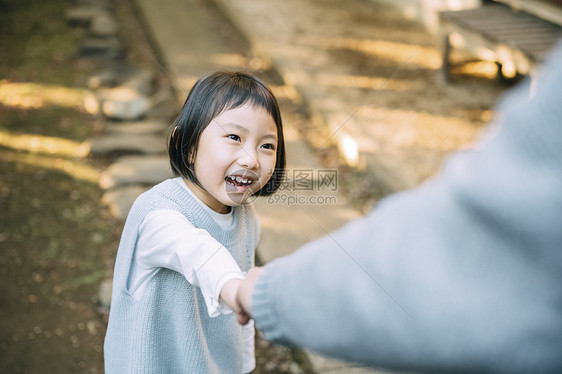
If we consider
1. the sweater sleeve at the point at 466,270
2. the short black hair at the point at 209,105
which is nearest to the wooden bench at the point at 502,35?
the short black hair at the point at 209,105

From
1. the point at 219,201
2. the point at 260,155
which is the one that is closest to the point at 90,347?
the point at 219,201

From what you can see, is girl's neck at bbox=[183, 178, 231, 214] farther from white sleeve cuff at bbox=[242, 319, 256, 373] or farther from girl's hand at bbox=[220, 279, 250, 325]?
white sleeve cuff at bbox=[242, 319, 256, 373]

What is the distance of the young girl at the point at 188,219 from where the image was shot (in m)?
1.31

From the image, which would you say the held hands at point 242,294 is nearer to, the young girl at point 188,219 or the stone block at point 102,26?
the young girl at point 188,219

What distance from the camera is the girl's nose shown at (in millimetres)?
1304

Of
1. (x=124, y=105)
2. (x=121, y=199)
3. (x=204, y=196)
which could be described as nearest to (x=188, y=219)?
(x=204, y=196)

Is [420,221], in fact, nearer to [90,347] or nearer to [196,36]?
[90,347]

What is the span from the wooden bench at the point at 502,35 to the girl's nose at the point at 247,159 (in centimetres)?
278

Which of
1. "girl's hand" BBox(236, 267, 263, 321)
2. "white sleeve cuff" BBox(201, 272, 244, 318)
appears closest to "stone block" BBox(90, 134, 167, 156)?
"white sleeve cuff" BBox(201, 272, 244, 318)

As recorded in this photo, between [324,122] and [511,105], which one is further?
[324,122]

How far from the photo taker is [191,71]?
5039 mm

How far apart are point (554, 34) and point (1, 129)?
4.33 metres

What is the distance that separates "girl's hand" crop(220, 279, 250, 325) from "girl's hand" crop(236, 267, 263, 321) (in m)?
0.01

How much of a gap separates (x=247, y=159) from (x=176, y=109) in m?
3.42
